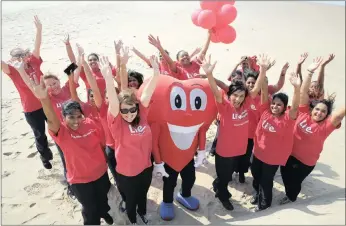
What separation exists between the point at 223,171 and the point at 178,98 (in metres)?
1.12

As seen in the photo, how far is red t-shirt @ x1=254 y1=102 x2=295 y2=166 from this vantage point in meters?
3.63

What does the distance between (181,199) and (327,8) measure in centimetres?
2068

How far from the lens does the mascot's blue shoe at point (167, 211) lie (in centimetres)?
399

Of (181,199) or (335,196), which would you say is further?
(181,199)

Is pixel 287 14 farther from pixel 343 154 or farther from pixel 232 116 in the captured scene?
pixel 232 116

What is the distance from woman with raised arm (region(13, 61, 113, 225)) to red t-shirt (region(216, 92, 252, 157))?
51.9 inches

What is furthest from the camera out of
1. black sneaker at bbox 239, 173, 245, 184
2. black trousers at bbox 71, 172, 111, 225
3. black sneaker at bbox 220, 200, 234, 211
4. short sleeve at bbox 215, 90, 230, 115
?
black sneaker at bbox 239, 173, 245, 184

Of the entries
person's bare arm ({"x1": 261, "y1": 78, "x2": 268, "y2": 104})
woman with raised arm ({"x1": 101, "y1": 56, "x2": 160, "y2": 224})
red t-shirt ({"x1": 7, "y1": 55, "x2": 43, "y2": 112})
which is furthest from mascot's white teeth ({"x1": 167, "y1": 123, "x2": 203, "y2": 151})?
red t-shirt ({"x1": 7, "y1": 55, "x2": 43, "y2": 112})

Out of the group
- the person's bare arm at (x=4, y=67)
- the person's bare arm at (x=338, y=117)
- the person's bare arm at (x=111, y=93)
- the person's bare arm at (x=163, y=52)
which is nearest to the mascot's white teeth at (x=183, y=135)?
the person's bare arm at (x=111, y=93)

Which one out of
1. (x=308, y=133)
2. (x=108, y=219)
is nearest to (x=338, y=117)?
(x=308, y=133)

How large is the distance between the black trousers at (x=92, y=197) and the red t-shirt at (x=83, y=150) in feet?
0.23

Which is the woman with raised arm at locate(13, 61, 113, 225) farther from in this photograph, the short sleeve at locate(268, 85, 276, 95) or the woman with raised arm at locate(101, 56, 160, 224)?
the short sleeve at locate(268, 85, 276, 95)

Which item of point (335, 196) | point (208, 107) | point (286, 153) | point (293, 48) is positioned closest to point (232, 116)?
point (208, 107)

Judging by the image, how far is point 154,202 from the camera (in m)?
4.33
